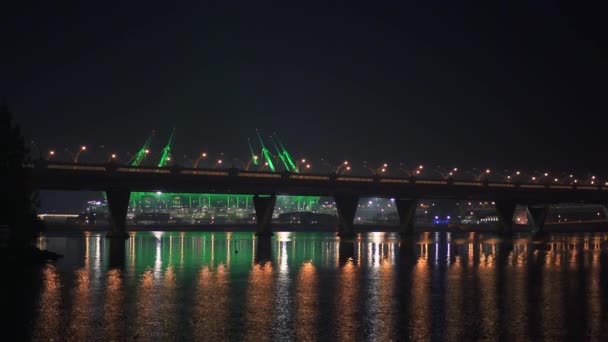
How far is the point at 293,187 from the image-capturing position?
425 feet

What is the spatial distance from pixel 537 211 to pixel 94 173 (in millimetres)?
95775

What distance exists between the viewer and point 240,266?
62.6 meters

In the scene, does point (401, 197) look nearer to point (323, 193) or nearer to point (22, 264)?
point (323, 193)

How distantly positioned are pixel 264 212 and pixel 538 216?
2560 inches

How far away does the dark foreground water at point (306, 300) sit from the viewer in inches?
1247

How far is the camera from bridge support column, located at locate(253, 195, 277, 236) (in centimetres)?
12838

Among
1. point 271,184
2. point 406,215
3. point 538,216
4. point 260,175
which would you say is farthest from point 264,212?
point 538,216

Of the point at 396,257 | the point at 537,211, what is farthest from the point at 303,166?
the point at 396,257

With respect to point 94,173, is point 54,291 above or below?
below

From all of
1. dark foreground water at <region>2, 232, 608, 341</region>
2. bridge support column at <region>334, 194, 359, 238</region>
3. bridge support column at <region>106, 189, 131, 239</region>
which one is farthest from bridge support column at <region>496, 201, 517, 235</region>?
dark foreground water at <region>2, 232, 608, 341</region>

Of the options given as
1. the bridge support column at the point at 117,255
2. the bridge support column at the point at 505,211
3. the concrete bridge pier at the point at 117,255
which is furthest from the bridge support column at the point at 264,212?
the bridge support column at the point at 505,211

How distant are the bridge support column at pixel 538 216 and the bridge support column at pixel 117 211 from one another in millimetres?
86334

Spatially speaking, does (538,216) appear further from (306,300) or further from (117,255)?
(306,300)

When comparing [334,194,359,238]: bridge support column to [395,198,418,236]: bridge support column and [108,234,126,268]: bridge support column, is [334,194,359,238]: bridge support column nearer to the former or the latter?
[395,198,418,236]: bridge support column
